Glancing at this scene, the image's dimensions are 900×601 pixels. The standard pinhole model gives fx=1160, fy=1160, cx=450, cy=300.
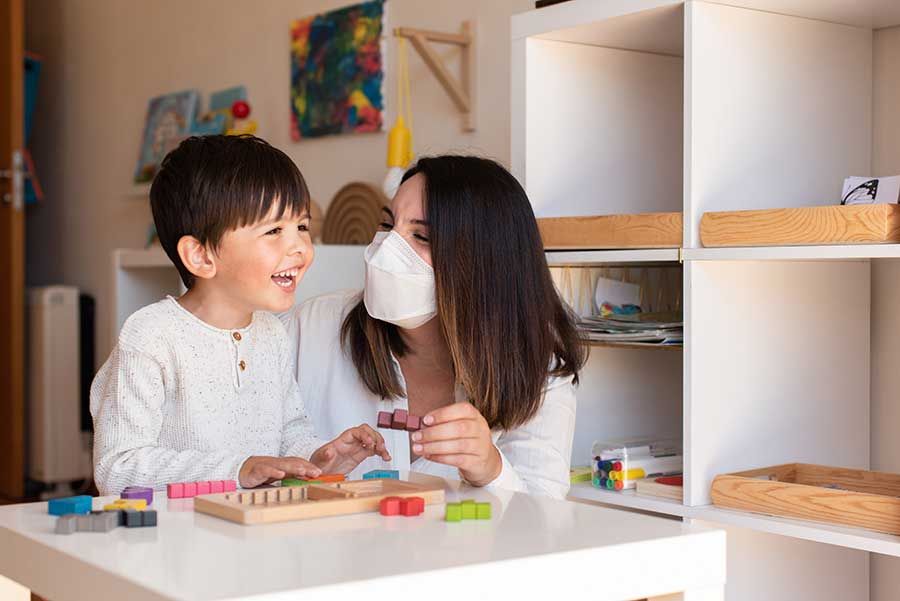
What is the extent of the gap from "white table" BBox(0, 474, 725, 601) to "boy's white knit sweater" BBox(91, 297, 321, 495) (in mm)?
283

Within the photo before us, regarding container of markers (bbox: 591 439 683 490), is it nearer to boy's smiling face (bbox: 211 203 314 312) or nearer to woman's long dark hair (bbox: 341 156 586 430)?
woman's long dark hair (bbox: 341 156 586 430)

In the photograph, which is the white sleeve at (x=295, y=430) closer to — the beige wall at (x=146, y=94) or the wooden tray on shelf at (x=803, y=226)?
the wooden tray on shelf at (x=803, y=226)

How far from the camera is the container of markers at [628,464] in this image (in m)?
1.60

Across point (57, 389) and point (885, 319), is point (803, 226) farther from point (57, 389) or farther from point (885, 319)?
point (57, 389)

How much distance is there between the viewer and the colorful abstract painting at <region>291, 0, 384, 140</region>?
104 inches

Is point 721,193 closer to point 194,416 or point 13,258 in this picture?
point 194,416

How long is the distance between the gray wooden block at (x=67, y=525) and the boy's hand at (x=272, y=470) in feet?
0.92

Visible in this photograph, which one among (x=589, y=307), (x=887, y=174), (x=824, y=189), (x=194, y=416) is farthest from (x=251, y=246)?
(x=887, y=174)

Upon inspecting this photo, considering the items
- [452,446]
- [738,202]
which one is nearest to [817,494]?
[738,202]

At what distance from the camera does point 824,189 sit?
1.65 metres

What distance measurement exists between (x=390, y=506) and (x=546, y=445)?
0.64 meters

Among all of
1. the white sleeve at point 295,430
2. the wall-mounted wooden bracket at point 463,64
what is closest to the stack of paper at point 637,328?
the white sleeve at point 295,430

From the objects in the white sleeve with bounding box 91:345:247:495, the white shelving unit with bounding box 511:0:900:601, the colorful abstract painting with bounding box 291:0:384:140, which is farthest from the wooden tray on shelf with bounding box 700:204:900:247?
the colorful abstract painting with bounding box 291:0:384:140

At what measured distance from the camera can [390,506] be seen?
88 cm
